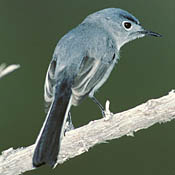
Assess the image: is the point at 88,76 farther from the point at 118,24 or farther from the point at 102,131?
the point at 118,24

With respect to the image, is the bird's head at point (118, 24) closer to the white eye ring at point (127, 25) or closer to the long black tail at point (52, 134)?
the white eye ring at point (127, 25)

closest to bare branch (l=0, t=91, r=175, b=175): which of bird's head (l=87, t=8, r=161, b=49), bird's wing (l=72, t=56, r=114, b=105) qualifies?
bird's wing (l=72, t=56, r=114, b=105)

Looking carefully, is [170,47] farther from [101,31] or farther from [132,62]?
[101,31]

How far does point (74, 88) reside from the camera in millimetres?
2854

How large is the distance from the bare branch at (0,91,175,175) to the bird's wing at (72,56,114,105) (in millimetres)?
328

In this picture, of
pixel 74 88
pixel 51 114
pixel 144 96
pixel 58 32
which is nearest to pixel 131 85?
pixel 144 96

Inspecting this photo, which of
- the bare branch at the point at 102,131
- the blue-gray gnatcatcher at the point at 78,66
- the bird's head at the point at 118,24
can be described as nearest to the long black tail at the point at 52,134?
the blue-gray gnatcatcher at the point at 78,66

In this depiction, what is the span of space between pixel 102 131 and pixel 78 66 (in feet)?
2.05

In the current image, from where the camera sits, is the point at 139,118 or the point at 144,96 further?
the point at 144,96

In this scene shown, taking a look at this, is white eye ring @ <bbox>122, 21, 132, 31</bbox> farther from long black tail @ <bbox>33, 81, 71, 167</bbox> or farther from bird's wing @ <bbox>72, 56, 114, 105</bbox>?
long black tail @ <bbox>33, 81, 71, 167</bbox>

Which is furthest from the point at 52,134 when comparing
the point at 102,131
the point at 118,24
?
the point at 118,24

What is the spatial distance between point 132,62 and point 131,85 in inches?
13.8

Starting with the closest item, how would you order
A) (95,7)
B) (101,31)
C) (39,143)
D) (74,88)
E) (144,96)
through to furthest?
1. (39,143)
2. (74,88)
3. (101,31)
4. (144,96)
5. (95,7)

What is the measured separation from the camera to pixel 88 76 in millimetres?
2967
